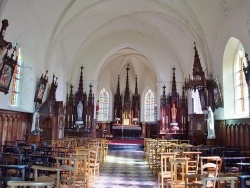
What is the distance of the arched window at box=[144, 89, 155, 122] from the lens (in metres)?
26.7

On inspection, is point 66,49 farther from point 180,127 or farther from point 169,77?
point 180,127

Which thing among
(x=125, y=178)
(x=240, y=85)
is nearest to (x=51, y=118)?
(x=125, y=178)

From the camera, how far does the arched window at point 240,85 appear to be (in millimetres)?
12251

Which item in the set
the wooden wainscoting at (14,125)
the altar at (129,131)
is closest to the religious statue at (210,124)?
the wooden wainscoting at (14,125)

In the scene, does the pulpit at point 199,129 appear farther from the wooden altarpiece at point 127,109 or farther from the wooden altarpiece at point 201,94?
the wooden altarpiece at point 127,109

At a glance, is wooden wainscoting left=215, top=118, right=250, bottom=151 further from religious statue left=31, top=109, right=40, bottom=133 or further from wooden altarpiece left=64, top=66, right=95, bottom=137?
wooden altarpiece left=64, top=66, right=95, bottom=137

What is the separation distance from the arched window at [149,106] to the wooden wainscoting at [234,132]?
42.8 ft

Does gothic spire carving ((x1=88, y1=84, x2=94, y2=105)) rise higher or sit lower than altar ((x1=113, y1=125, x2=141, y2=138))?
higher

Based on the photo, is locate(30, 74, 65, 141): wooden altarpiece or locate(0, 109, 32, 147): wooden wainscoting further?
locate(30, 74, 65, 141): wooden altarpiece

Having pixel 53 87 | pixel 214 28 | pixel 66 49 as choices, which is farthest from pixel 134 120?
pixel 214 28

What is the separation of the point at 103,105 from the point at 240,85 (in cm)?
1661

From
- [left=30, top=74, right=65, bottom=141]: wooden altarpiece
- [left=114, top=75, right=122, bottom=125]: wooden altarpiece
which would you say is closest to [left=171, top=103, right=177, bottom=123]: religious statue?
[left=114, top=75, right=122, bottom=125]: wooden altarpiece

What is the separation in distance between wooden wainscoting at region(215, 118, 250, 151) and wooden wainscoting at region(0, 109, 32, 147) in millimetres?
9633

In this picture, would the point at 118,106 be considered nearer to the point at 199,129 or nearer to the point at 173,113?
the point at 173,113
